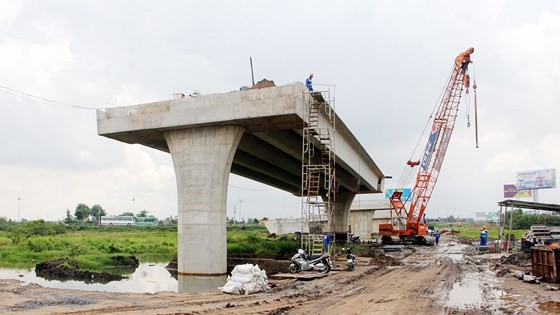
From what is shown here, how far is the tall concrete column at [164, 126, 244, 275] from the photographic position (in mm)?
21188

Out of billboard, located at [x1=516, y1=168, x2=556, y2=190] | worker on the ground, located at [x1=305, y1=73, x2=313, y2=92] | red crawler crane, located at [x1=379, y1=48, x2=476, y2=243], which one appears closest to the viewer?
worker on the ground, located at [x1=305, y1=73, x2=313, y2=92]

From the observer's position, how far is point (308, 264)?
64.2ft

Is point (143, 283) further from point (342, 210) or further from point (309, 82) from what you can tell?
point (342, 210)

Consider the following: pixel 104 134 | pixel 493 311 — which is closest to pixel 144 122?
pixel 104 134

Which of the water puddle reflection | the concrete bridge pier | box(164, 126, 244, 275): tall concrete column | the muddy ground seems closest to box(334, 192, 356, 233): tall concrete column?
the concrete bridge pier

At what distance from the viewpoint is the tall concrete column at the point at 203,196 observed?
21188 mm

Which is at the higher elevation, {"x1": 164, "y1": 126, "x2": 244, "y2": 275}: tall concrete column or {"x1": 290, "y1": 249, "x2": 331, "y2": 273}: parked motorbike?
{"x1": 164, "y1": 126, "x2": 244, "y2": 275}: tall concrete column

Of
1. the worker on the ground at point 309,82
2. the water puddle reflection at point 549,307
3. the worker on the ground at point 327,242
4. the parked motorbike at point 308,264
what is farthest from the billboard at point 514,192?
the water puddle reflection at point 549,307

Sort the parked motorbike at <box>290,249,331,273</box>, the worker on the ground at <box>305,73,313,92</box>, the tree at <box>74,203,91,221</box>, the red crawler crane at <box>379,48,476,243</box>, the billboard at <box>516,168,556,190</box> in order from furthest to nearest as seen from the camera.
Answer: the tree at <box>74,203,91,221</box>
the billboard at <box>516,168,556,190</box>
the red crawler crane at <box>379,48,476,243</box>
the worker on the ground at <box>305,73,313,92</box>
the parked motorbike at <box>290,249,331,273</box>

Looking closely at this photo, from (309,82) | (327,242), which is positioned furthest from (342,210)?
(309,82)

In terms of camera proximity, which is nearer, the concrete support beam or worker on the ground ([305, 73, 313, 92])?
worker on the ground ([305, 73, 313, 92])

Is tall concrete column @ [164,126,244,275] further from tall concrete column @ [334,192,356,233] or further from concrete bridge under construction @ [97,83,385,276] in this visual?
tall concrete column @ [334,192,356,233]

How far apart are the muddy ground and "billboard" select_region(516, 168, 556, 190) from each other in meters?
108

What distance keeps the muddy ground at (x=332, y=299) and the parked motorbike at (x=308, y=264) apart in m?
1.21
